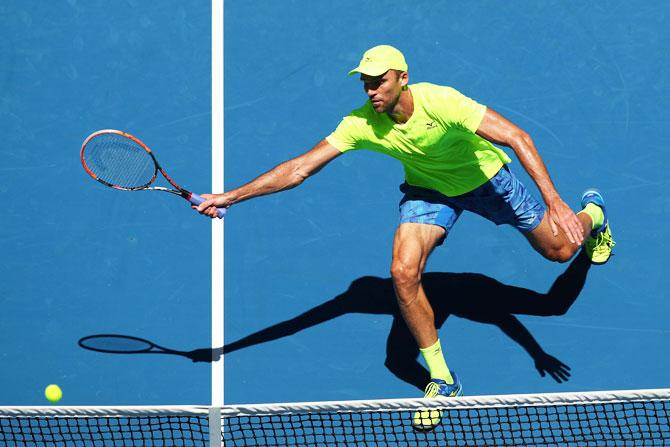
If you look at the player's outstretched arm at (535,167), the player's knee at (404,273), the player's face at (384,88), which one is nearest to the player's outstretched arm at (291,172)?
the player's face at (384,88)

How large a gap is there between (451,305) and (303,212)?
1.21m

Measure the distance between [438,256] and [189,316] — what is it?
172 centimetres

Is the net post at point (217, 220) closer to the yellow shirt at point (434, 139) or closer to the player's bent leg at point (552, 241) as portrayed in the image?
the yellow shirt at point (434, 139)

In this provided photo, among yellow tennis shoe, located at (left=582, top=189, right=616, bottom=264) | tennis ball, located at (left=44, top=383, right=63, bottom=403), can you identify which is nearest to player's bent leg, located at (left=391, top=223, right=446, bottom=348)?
yellow tennis shoe, located at (left=582, top=189, right=616, bottom=264)

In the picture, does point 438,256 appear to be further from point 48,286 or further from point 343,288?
point 48,286

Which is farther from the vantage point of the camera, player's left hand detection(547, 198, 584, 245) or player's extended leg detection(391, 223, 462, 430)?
player's extended leg detection(391, 223, 462, 430)

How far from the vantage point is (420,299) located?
6812 millimetres

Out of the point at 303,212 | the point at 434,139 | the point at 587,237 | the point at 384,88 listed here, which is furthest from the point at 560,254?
the point at 303,212

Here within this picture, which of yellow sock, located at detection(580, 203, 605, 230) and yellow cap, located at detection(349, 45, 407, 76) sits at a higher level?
yellow cap, located at detection(349, 45, 407, 76)

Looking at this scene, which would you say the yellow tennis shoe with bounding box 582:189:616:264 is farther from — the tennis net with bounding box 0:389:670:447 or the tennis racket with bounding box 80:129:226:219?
the tennis racket with bounding box 80:129:226:219

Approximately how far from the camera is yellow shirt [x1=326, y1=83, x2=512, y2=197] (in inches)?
254

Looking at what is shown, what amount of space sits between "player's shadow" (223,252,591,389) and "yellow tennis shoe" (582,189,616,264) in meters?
0.08

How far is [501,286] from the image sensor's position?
7.56m

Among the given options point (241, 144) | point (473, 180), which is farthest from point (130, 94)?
point (473, 180)
